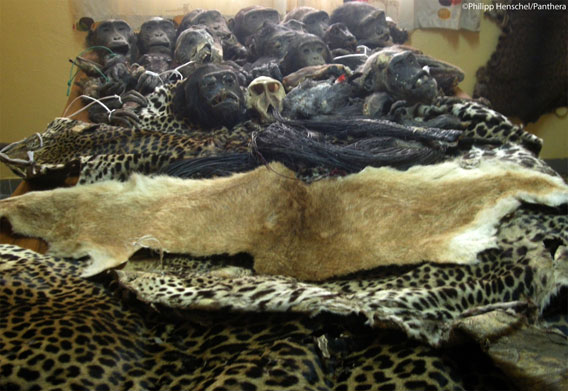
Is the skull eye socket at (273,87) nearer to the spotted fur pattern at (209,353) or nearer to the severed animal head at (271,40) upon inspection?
the severed animal head at (271,40)

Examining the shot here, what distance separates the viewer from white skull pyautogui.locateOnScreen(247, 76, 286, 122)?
5.08 ft

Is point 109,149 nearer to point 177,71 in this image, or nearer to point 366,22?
point 177,71

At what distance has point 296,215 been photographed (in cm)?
112

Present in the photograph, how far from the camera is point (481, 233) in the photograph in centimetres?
100

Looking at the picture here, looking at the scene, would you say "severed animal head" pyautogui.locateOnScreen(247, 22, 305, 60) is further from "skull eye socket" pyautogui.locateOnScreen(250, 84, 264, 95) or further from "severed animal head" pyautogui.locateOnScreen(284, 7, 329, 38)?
"skull eye socket" pyautogui.locateOnScreen(250, 84, 264, 95)

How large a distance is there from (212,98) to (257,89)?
17 cm

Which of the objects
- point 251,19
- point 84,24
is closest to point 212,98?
point 84,24

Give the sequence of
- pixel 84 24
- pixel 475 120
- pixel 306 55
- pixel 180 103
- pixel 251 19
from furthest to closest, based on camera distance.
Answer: pixel 251 19 < pixel 306 55 < pixel 84 24 < pixel 180 103 < pixel 475 120

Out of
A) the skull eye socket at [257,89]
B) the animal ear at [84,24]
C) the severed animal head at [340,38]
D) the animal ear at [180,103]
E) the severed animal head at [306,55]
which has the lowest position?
the animal ear at [180,103]

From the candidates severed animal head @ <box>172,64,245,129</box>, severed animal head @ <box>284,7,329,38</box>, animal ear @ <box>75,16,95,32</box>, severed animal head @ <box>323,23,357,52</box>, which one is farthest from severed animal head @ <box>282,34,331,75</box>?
animal ear @ <box>75,16,95,32</box>

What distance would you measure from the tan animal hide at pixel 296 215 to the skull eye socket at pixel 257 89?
0.44 meters

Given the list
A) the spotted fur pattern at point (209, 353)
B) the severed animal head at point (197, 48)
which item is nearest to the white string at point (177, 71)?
the severed animal head at point (197, 48)

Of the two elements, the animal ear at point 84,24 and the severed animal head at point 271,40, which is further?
the severed animal head at point 271,40

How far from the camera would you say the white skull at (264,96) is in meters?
1.55
